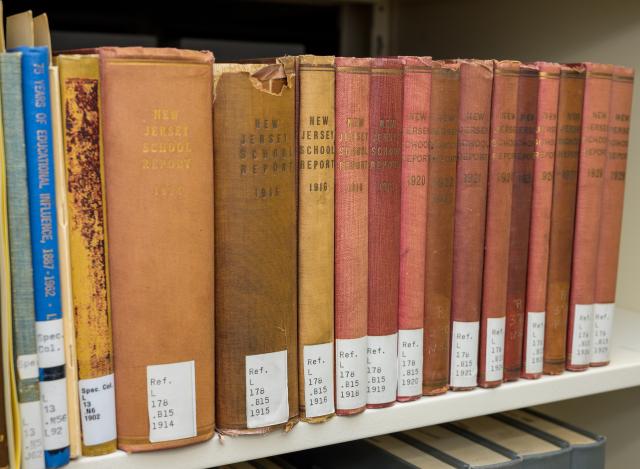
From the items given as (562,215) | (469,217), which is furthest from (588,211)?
(469,217)

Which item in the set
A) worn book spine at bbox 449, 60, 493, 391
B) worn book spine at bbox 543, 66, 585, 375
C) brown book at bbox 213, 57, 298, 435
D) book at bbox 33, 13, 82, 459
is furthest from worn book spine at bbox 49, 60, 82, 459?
worn book spine at bbox 543, 66, 585, 375

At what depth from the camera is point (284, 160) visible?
58cm

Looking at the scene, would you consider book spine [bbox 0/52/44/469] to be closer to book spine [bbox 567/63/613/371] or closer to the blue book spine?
the blue book spine

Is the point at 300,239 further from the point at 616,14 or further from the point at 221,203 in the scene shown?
the point at 616,14

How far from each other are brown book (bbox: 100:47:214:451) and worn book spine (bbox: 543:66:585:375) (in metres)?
0.37

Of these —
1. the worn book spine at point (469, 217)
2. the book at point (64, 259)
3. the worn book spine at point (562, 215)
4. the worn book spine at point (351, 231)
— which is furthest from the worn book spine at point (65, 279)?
the worn book spine at point (562, 215)

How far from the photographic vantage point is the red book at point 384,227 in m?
0.63

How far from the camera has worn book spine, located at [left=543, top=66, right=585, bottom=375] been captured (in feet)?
2.36

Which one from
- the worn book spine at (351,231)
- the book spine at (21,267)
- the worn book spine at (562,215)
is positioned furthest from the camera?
the worn book spine at (562,215)

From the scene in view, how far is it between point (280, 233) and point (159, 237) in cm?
10

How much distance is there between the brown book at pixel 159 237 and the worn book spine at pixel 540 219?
0.34m

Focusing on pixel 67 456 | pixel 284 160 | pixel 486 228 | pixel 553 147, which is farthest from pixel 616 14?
pixel 67 456

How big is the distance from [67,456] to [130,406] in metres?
0.06

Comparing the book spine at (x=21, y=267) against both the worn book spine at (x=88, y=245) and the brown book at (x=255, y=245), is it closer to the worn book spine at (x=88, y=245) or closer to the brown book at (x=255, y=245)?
the worn book spine at (x=88, y=245)
